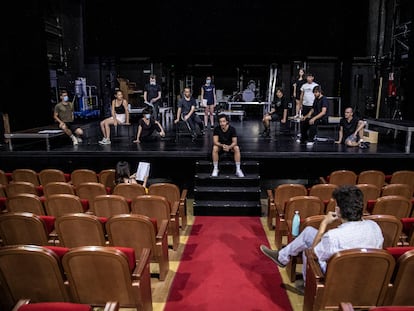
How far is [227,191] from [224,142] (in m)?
0.98

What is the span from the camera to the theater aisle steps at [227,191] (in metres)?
5.95

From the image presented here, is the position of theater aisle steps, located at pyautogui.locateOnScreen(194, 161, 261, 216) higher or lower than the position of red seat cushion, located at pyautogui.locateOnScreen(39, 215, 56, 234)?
lower

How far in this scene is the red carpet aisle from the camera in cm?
322

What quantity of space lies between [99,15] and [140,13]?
1.30 meters

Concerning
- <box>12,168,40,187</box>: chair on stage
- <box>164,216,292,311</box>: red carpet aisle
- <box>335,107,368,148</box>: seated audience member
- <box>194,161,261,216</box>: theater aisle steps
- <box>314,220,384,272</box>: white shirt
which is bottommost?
<box>164,216,292,311</box>: red carpet aisle

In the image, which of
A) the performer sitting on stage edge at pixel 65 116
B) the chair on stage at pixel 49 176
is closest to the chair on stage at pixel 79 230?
the chair on stage at pixel 49 176

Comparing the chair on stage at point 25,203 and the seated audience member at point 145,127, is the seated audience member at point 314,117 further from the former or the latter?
the chair on stage at point 25,203

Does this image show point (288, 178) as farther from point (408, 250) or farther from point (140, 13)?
point (140, 13)

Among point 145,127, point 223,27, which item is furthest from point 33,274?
point 223,27

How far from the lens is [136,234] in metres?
3.32

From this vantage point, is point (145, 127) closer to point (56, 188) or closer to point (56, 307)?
point (56, 188)

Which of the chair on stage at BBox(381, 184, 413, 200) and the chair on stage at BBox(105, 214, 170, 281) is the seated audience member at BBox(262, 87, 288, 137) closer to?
the chair on stage at BBox(381, 184, 413, 200)

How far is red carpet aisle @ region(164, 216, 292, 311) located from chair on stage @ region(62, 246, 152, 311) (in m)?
0.67

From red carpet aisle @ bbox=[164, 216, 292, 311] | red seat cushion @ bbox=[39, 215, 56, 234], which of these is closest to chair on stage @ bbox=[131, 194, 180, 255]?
red carpet aisle @ bbox=[164, 216, 292, 311]
